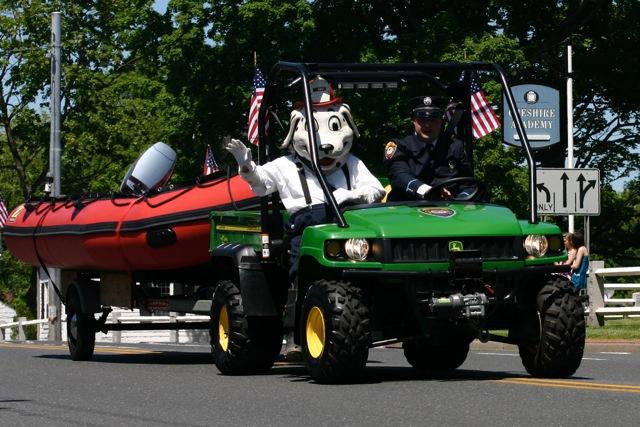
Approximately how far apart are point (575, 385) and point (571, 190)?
45.4ft

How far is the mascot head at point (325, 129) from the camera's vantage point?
41.2ft

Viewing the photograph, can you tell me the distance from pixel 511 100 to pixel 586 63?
30907 mm

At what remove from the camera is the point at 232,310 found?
42.1ft

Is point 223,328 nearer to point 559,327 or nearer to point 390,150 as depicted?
point 390,150

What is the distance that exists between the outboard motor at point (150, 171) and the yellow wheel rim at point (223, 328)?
5654mm

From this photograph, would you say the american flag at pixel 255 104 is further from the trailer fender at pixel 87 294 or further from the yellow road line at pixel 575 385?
the yellow road line at pixel 575 385

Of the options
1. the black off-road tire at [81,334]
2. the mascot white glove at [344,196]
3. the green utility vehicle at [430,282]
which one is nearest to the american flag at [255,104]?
the black off-road tire at [81,334]

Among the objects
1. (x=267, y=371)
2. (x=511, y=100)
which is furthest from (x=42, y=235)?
(x=511, y=100)

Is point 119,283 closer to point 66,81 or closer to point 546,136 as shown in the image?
point 546,136

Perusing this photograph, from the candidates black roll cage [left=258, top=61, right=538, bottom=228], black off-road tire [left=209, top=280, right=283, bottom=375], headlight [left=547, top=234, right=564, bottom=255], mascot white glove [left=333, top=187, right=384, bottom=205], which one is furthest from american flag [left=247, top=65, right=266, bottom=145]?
headlight [left=547, top=234, right=564, bottom=255]

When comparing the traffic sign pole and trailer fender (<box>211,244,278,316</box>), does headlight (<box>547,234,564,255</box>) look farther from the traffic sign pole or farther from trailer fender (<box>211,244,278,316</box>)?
the traffic sign pole

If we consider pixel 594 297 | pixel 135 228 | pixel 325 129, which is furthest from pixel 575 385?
pixel 594 297

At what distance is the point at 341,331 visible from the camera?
35.8 ft

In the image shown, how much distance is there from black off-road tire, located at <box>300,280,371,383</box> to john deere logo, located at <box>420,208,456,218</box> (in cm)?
80
